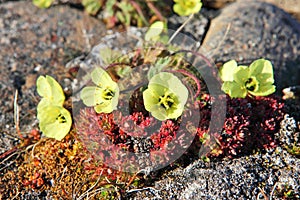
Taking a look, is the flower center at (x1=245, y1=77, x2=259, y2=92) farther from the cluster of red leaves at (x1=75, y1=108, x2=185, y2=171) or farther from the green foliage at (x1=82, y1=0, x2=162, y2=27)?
the green foliage at (x1=82, y1=0, x2=162, y2=27)

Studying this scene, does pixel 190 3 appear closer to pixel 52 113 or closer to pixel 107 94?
pixel 107 94

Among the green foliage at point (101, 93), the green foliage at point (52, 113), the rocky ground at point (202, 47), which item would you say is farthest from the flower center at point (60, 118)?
the rocky ground at point (202, 47)

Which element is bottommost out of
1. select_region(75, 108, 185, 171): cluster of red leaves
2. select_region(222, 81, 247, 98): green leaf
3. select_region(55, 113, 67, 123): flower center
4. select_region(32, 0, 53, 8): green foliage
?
select_region(32, 0, 53, 8): green foliage

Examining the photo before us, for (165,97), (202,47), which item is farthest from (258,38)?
(165,97)

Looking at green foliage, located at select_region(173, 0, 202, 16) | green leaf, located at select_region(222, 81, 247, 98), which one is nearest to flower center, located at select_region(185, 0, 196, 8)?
green foliage, located at select_region(173, 0, 202, 16)

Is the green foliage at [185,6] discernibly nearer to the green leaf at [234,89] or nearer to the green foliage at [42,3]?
the green leaf at [234,89]

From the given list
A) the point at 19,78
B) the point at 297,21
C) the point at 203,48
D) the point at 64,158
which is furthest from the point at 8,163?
the point at 297,21

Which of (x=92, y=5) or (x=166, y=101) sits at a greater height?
(x=166, y=101)
